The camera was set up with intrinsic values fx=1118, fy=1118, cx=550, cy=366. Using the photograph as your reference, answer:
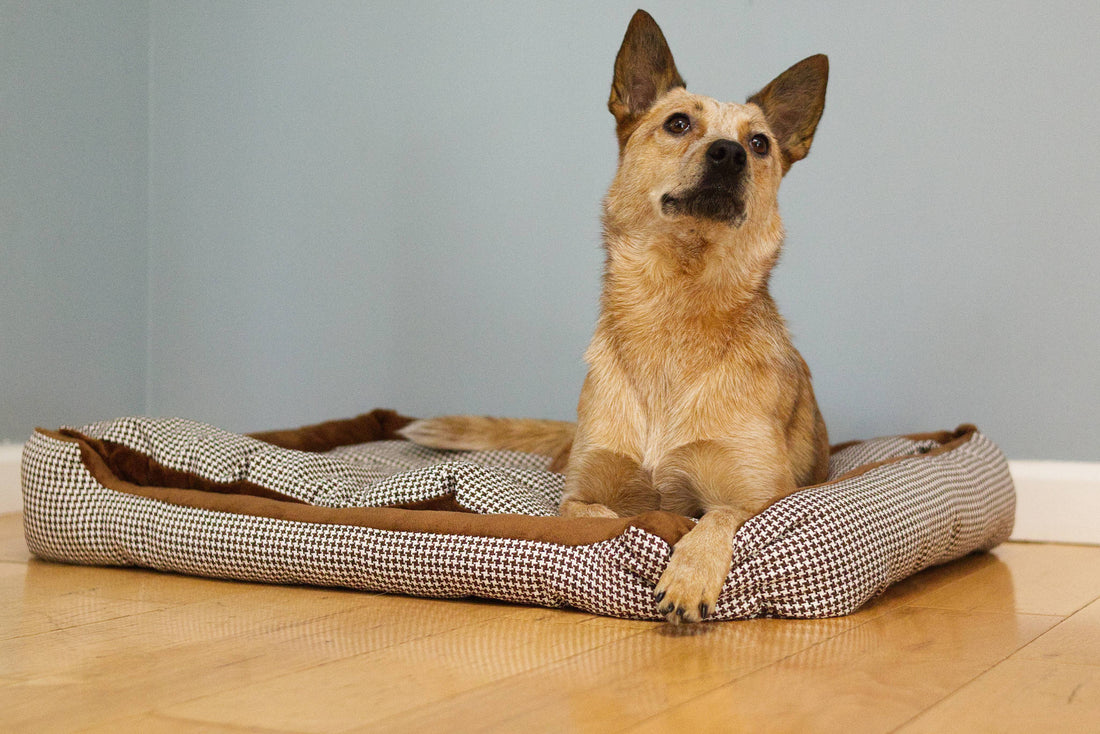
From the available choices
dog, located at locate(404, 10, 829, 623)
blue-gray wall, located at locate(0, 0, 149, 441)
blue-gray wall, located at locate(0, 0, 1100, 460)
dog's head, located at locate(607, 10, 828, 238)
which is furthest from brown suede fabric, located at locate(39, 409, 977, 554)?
blue-gray wall, located at locate(0, 0, 149, 441)

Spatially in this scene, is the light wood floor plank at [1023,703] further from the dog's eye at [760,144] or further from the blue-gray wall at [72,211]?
the blue-gray wall at [72,211]

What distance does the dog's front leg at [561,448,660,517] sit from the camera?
2.29 metres

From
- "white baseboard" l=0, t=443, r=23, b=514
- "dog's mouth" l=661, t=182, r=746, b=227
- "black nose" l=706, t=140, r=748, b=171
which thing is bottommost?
"white baseboard" l=0, t=443, r=23, b=514

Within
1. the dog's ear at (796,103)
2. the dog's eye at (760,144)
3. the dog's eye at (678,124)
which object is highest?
the dog's ear at (796,103)

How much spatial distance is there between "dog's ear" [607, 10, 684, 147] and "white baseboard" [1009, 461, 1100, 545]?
142 centimetres

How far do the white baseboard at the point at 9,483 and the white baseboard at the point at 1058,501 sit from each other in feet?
9.13

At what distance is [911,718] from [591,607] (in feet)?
2.18

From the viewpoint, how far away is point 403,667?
1475mm

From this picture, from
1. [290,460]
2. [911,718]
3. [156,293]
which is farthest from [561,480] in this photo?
[156,293]

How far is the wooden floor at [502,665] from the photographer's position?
4.13 feet

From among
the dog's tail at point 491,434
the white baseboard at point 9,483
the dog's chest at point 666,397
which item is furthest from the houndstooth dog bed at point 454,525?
the white baseboard at point 9,483

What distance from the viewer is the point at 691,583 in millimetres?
1716

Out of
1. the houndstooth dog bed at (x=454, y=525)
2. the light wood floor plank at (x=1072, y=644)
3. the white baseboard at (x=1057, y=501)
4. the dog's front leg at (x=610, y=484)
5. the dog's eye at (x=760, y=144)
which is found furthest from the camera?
the white baseboard at (x=1057, y=501)

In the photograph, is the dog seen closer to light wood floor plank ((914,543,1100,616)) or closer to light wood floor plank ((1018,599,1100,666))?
light wood floor plank ((914,543,1100,616))
